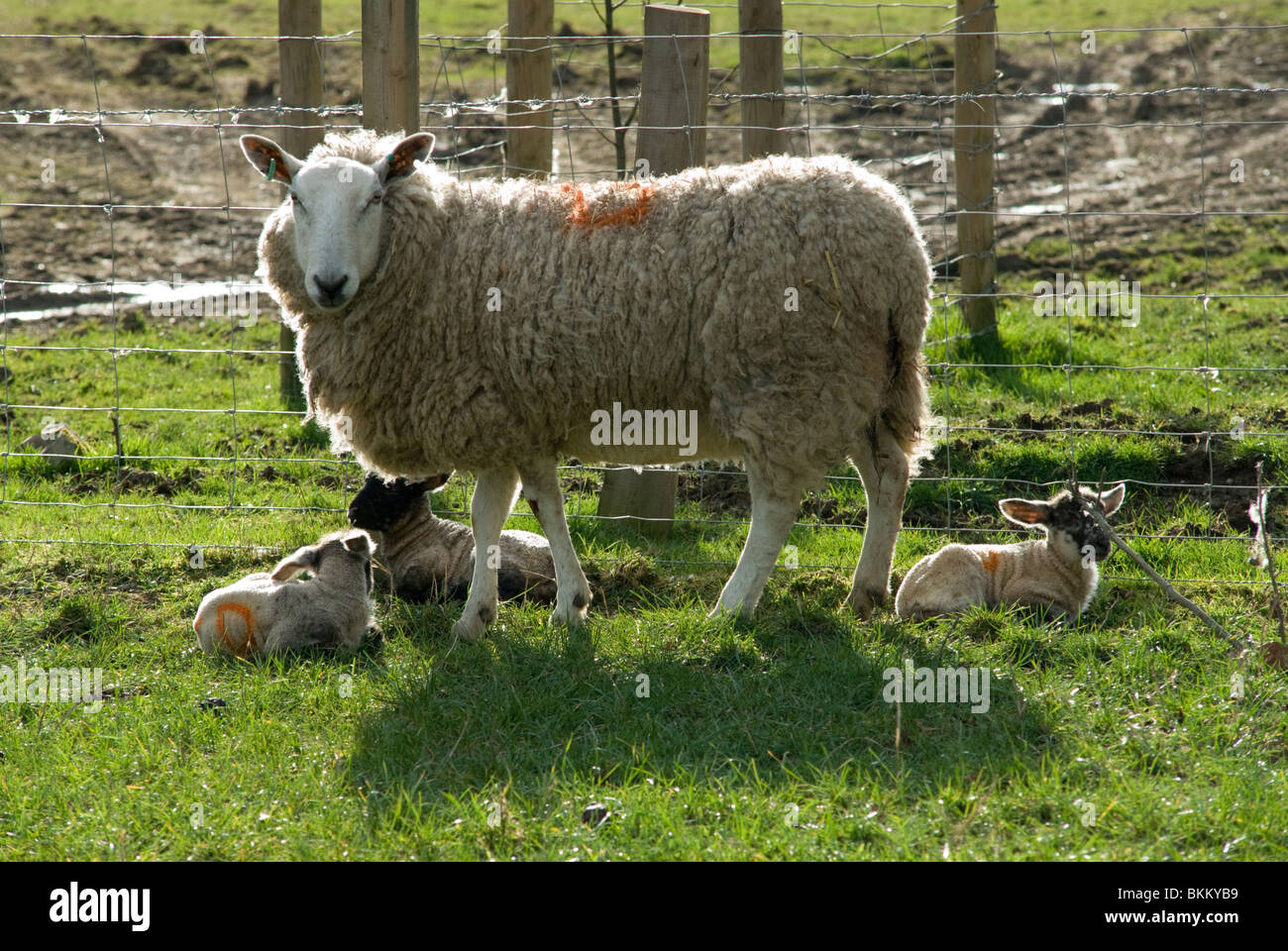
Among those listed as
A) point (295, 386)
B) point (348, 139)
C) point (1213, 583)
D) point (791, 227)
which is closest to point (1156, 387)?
point (1213, 583)

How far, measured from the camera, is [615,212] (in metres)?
5.21

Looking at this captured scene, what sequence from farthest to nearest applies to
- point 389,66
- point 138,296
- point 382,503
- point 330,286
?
point 138,296, point 389,66, point 382,503, point 330,286

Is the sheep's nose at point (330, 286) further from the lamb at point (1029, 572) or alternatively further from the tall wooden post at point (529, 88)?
the lamb at point (1029, 572)

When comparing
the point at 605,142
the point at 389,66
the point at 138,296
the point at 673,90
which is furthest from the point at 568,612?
the point at 605,142

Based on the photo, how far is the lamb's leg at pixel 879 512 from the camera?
5418mm

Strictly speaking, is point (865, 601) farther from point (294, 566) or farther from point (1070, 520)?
point (294, 566)

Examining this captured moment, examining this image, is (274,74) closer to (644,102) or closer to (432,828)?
(644,102)

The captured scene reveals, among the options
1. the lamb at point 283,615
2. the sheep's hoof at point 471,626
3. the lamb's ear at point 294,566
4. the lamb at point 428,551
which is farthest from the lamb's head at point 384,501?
the sheep's hoof at point 471,626

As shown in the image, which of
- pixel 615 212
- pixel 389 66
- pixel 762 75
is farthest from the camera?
pixel 762 75

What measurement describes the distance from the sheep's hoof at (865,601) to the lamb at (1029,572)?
0.07m

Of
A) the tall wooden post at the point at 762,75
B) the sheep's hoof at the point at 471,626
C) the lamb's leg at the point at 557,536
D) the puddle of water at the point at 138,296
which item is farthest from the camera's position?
the puddle of water at the point at 138,296

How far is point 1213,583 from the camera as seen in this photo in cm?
561

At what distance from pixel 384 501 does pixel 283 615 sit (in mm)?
923

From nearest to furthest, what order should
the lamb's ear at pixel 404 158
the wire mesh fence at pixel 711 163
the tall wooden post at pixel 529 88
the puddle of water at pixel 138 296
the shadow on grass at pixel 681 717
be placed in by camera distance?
the shadow on grass at pixel 681 717 < the lamb's ear at pixel 404 158 < the wire mesh fence at pixel 711 163 < the tall wooden post at pixel 529 88 < the puddle of water at pixel 138 296
